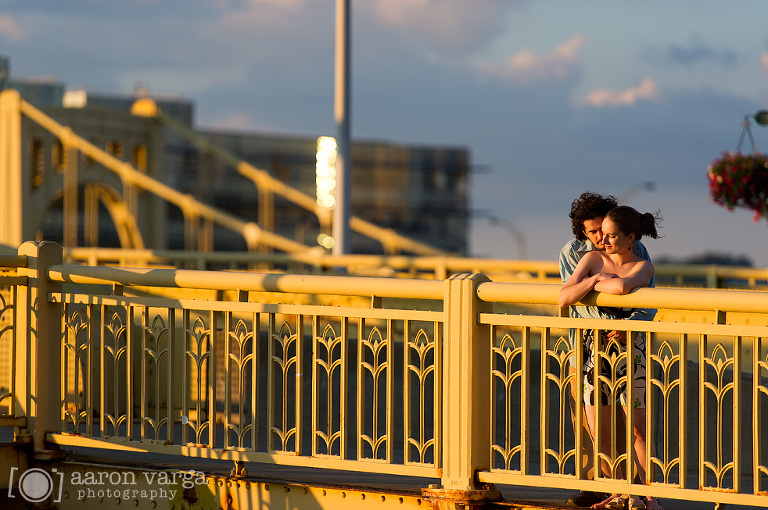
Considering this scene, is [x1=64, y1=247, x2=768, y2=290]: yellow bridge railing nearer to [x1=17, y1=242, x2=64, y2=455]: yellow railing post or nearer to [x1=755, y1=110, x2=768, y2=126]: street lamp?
[x1=755, y1=110, x2=768, y2=126]: street lamp

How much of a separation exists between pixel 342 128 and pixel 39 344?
11.0 meters

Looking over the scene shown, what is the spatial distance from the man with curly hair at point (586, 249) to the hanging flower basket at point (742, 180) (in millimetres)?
5480

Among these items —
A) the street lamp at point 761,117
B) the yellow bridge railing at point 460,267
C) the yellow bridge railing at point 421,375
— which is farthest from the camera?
the yellow bridge railing at point 460,267

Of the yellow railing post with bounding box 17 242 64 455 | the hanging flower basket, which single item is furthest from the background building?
the yellow railing post with bounding box 17 242 64 455

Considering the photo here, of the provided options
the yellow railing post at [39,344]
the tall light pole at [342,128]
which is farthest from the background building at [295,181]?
the yellow railing post at [39,344]

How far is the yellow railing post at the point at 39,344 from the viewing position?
20.7ft

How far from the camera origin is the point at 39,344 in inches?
249

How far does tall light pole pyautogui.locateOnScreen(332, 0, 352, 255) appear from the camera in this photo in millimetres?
16938

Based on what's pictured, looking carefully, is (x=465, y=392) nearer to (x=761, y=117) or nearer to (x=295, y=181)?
(x=761, y=117)

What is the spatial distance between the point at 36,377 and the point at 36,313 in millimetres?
354

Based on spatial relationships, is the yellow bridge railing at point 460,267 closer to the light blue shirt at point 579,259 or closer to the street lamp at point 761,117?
the street lamp at point 761,117

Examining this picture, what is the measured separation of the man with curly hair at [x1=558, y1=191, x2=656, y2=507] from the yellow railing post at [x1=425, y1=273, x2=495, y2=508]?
0.39 m

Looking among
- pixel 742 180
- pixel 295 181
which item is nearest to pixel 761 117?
pixel 742 180

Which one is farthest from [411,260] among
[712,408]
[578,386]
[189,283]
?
[578,386]
